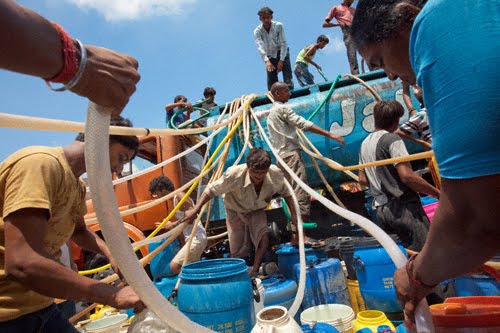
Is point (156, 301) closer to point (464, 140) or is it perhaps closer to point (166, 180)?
point (464, 140)

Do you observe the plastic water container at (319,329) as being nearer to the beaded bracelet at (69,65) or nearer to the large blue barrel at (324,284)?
the large blue barrel at (324,284)

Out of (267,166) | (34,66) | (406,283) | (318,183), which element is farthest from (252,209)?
(34,66)

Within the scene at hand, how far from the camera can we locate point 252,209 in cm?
396

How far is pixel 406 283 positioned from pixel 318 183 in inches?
176

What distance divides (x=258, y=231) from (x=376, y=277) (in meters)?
1.49

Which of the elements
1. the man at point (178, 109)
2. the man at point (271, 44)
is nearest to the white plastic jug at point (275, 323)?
the man at point (178, 109)

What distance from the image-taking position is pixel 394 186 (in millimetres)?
2865

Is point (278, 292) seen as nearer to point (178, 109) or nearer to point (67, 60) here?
point (67, 60)

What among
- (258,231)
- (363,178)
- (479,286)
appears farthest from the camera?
(258,231)

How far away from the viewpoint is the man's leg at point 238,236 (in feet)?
13.5

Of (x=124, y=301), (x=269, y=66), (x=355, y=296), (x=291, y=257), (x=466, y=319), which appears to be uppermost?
(x=269, y=66)

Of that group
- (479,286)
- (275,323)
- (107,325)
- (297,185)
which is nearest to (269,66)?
(297,185)

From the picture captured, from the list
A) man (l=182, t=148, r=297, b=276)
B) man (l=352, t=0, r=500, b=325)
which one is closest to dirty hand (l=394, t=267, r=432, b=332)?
man (l=352, t=0, r=500, b=325)

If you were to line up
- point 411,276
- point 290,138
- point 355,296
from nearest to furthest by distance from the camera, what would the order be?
point 411,276 → point 355,296 → point 290,138
